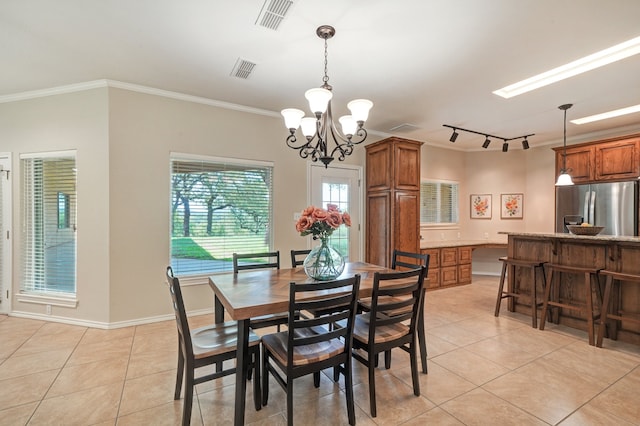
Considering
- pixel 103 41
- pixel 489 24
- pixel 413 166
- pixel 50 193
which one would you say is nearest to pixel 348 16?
pixel 489 24

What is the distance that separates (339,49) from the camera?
270 centimetres

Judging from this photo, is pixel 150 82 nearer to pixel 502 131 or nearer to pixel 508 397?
pixel 508 397

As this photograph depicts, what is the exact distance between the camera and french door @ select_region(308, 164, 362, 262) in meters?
4.64

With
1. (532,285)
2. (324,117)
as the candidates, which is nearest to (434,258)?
(532,285)

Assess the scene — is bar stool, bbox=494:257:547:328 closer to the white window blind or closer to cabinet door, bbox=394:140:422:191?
cabinet door, bbox=394:140:422:191

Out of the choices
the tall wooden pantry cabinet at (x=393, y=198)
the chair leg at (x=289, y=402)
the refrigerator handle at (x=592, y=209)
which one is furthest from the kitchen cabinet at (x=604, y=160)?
the chair leg at (x=289, y=402)

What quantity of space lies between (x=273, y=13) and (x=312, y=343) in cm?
237

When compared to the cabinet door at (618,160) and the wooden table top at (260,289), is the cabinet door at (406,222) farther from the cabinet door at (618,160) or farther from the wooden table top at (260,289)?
the cabinet door at (618,160)

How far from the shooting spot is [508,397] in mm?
2156

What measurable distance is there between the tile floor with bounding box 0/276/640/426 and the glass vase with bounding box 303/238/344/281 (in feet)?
2.80

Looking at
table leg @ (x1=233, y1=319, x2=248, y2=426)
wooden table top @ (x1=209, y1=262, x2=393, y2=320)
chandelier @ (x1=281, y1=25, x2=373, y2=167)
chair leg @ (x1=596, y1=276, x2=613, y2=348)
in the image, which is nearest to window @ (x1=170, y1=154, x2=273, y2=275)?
wooden table top @ (x1=209, y1=262, x2=393, y2=320)

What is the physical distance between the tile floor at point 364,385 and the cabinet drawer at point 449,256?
2088 millimetres

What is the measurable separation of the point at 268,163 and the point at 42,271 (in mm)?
3169

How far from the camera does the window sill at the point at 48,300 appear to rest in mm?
3510
